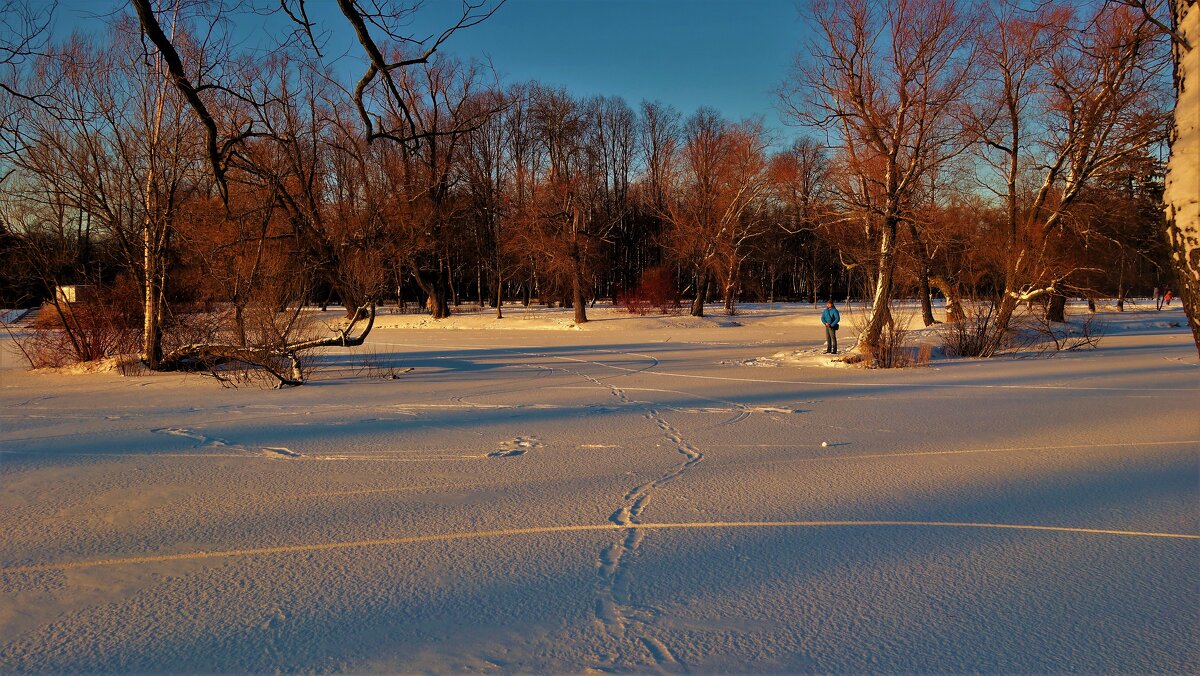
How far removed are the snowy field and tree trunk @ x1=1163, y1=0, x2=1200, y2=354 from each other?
1.73 meters

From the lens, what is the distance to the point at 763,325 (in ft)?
131

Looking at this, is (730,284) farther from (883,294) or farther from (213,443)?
(213,443)

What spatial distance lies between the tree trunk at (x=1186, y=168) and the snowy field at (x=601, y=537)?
173cm

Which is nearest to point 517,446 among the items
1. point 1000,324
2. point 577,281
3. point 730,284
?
point 1000,324

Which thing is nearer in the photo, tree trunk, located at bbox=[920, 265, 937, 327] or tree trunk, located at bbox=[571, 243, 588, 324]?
tree trunk, located at bbox=[920, 265, 937, 327]

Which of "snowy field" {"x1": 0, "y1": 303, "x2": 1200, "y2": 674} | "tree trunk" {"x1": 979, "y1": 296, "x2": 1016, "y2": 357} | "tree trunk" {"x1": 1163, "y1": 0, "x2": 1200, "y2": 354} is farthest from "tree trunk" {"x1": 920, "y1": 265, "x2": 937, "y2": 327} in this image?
"tree trunk" {"x1": 1163, "y1": 0, "x2": 1200, "y2": 354}

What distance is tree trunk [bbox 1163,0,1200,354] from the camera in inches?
139

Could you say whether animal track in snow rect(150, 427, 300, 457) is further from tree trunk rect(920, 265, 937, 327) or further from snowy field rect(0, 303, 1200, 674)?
tree trunk rect(920, 265, 937, 327)

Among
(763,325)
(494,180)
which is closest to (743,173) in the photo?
(763,325)

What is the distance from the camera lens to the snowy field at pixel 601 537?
11.7 ft

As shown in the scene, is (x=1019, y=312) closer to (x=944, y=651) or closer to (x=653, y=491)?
(x=653, y=491)

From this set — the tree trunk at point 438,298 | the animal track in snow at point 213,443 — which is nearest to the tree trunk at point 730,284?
the tree trunk at point 438,298

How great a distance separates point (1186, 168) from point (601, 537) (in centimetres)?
387

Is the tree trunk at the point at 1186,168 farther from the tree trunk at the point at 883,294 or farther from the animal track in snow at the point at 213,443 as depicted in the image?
the tree trunk at the point at 883,294
